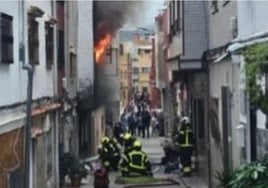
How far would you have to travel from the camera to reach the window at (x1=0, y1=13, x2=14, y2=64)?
42.3 feet

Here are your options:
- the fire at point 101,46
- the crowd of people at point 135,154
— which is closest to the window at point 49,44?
the crowd of people at point 135,154

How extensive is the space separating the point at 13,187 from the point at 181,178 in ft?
34.5

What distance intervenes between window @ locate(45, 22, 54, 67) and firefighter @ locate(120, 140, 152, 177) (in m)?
3.57

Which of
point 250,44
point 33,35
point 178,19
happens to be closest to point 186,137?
point 178,19

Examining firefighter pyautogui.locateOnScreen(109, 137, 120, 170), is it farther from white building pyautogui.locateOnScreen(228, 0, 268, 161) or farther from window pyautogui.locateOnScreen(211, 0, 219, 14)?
white building pyautogui.locateOnScreen(228, 0, 268, 161)

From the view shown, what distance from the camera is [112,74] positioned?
43281mm

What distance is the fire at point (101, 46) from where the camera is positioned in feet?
123

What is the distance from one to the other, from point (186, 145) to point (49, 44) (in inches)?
217

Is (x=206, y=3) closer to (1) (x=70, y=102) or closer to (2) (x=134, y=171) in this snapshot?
(2) (x=134, y=171)

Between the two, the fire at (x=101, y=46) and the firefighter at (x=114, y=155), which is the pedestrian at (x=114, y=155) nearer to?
the firefighter at (x=114, y=155)

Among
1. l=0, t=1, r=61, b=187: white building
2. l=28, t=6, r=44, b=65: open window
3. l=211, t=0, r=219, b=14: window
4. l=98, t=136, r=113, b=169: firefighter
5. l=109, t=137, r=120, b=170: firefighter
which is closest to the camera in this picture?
l=0, t=1, r=61, b=187: white building

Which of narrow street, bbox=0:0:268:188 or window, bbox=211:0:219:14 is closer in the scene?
narrow street, bbox=0:0:268:188

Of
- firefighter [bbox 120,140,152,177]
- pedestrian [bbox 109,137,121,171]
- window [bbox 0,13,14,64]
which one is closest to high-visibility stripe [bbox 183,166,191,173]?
firefighter [bbox 120,140,152,177]

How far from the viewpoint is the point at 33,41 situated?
16.9 m
